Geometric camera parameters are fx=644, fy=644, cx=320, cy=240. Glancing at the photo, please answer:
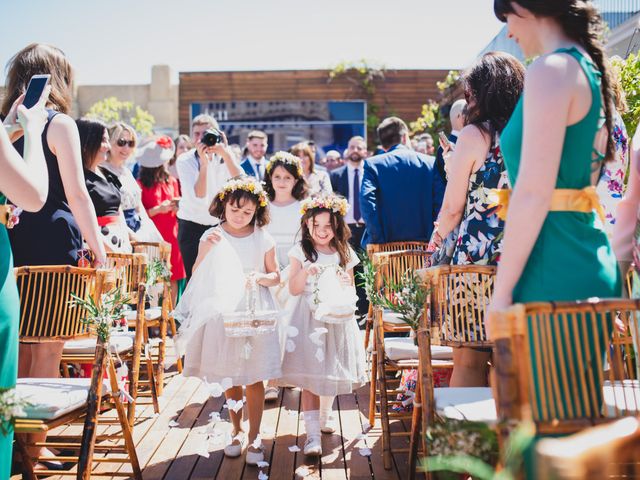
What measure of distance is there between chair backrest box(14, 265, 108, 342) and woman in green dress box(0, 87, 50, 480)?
572 millimetres

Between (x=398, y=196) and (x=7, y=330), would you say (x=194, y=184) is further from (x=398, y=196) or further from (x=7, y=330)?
(x=7, y=330)

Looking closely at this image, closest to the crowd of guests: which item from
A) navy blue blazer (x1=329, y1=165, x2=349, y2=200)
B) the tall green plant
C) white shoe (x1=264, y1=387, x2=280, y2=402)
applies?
white shoe (x1=264, y1=387, x2=280, y2=402)

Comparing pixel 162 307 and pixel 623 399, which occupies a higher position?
pixel 162 307

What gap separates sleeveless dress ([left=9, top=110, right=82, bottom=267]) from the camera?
3.14 meters

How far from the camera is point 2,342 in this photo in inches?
80.6

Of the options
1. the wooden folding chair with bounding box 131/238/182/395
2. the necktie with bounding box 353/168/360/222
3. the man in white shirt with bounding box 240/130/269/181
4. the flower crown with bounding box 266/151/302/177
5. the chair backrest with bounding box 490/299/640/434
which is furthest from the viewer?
the necktie with bounding box 353/168/360/222

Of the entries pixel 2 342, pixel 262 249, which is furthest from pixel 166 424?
pixel 2 342

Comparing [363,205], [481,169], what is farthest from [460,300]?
[363,205]

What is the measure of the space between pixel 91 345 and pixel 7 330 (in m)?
1.64

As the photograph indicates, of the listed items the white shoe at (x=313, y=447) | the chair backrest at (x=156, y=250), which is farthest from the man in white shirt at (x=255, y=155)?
the white shoe at (x=313, y=447)

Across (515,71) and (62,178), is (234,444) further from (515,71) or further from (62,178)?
(515,71)

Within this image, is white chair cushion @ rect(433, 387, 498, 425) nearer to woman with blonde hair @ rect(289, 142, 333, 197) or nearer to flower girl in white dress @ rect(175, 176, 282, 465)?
flower girl in white dress @ rect(175, 176, 282, 465)

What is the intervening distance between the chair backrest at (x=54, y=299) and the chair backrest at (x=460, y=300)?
56.4 inches

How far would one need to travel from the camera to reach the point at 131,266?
3.94 metres
